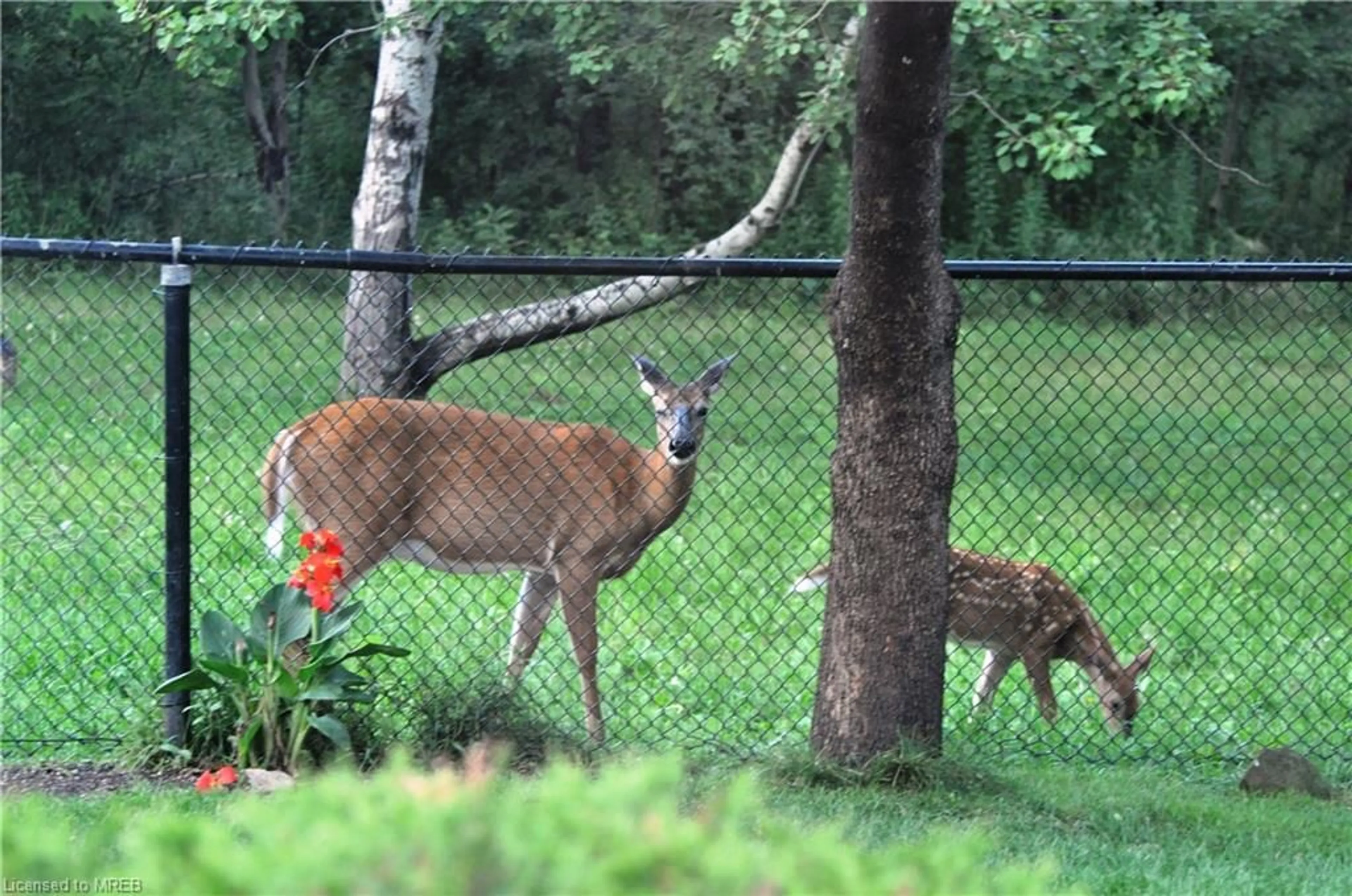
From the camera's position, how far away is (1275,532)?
1027 cm

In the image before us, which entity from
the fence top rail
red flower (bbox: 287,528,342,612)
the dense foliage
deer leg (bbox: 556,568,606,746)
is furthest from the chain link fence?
the dense foliage

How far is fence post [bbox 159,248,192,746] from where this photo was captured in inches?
203

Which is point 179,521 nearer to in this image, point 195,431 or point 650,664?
point 650,664

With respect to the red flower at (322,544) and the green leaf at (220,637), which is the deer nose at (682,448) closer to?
the red flower at (322,544)

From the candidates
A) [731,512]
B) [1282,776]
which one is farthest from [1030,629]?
[731,512]

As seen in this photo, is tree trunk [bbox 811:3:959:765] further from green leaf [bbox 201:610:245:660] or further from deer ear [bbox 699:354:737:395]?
deer ear [bbox 699:354:737:395]

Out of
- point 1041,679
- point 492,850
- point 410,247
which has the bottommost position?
point 1041,679

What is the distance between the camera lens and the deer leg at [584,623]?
6.52 m

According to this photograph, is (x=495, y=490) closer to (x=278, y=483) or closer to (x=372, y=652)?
(x=278, y=483)

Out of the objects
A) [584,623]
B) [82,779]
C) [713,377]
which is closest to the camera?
[82,779]

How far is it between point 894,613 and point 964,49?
24.9ft

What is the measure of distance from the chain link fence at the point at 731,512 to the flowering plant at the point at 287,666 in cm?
28

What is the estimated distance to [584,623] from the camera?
7.00m

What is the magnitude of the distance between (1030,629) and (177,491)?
3.59 metres
